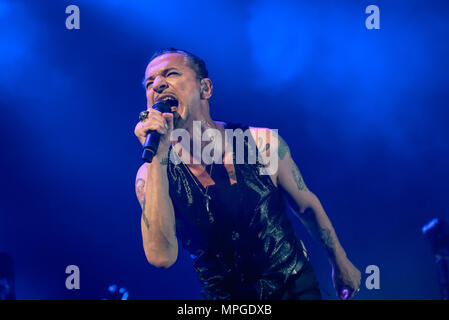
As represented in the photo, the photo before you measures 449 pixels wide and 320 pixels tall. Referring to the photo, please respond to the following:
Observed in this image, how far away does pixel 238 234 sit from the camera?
2.31 meters

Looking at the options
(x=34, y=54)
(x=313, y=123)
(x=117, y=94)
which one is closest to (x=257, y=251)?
(x=313, y=123)

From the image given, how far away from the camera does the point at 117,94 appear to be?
3664mm

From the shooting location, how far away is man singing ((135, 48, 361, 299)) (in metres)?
2.24

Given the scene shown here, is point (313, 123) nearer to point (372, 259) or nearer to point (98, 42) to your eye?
point (372, 259)

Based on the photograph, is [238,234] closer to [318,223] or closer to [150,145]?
[318,223]

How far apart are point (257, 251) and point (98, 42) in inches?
88.8

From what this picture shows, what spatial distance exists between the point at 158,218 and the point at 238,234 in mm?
427

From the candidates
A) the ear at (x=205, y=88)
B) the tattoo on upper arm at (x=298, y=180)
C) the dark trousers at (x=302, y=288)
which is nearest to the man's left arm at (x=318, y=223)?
the tattoo on upper arm at (x=298, y=180)

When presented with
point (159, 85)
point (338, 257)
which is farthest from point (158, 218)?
point (338, 257)
